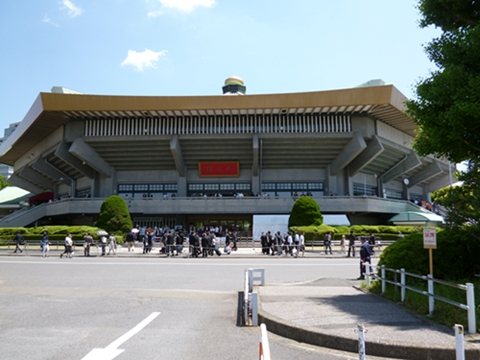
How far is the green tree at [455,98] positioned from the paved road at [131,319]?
19.0 feet

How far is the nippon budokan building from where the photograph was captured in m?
37.2

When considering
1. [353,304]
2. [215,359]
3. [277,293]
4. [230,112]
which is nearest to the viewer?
[215,359]

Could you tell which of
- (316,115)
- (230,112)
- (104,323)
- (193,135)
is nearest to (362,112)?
(316,115)

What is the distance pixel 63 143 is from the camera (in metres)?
41.5

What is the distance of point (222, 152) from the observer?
42.6 metres

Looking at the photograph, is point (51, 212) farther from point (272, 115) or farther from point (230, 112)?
point (272, 115)

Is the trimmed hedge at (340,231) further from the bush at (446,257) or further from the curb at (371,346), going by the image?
the curb at (371,346)

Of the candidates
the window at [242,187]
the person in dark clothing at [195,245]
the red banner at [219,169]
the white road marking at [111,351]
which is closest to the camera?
the white road marking at [111,351]

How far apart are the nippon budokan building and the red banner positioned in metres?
0.11

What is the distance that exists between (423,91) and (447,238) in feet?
12.1

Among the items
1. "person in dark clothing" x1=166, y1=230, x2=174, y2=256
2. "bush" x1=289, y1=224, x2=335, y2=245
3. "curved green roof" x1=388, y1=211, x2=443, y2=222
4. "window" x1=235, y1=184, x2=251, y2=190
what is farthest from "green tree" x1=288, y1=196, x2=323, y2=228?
"window" x1=235, y1=184, x2=251, y2=190

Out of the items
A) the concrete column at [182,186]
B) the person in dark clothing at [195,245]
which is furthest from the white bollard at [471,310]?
the concrete column at [182,186]

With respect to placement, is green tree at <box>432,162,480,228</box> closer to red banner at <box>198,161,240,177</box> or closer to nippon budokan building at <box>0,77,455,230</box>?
nippon budokan building at <box>0,77,455,230</box>

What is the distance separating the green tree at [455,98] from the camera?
860cm
